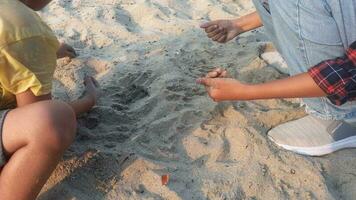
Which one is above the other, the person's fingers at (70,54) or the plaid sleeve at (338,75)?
the plaid sleeve at (338,75)

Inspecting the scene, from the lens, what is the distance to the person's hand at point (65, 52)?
233 centimetres

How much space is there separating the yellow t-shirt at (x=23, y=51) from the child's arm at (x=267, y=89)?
61 centimetres

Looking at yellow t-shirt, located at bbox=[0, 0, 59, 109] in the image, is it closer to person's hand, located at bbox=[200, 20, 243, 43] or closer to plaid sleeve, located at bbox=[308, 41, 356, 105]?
plaid sleeve, located at bbox=[308, 41, 356, 105]

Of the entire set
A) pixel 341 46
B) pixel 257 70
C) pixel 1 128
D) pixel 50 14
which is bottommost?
pixel 50 14

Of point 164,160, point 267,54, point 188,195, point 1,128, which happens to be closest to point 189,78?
point 267,54

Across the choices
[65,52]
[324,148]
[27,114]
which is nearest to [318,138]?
[324,148]

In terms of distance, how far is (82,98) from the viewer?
2.07m

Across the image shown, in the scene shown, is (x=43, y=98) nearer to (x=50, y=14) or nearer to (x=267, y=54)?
(x=267, y=54)

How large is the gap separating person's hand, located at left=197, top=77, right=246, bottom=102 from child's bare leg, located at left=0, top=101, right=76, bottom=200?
0.58 metres

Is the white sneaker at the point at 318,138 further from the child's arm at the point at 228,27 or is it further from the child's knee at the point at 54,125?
the child's knee at the point at 54,125

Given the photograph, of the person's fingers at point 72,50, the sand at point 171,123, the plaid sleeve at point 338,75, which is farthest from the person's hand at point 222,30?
the plaid sleeve at point 338,75

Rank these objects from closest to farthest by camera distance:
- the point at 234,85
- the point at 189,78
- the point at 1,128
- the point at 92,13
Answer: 1. the point at 1,128
2. the point at 234,85
3. the point at 189,78
4. the point at 92,13

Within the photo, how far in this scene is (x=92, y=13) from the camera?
9.69 feet

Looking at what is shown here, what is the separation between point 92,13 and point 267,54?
3.67 feet
